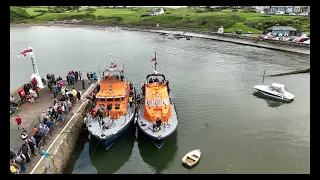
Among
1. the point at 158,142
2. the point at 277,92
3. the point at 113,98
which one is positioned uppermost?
the point at 113,98

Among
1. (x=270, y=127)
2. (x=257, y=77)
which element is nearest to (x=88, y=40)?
(x=257, y=77)

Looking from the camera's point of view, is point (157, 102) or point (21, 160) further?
point (157, 102)

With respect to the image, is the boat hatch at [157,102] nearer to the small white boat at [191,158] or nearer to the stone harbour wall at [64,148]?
the small white boat at [191,158]

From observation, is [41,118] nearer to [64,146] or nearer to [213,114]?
[64,146]

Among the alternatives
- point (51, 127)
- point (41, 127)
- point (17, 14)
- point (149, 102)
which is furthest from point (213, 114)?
point (17, 14)

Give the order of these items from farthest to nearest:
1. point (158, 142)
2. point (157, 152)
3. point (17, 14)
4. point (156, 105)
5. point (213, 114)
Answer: point (17, 14) < point (213, 114) < point (156, 105) < point (157, 152) < point (158, 142)

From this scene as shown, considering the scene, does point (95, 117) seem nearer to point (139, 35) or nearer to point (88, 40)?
point (88, 40)

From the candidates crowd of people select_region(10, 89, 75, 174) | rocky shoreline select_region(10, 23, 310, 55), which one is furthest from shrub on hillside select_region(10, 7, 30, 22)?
crowd of people select_region(10, 89, 75, 174)

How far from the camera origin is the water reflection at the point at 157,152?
2147 cm

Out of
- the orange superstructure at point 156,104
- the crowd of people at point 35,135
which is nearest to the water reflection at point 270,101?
the orange superstructure at point 156,104

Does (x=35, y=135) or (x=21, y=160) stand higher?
(x=35, y=135)

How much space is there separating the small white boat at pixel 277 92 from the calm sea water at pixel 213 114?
89cm

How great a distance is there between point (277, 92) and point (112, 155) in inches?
879

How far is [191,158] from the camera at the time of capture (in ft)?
68.6
